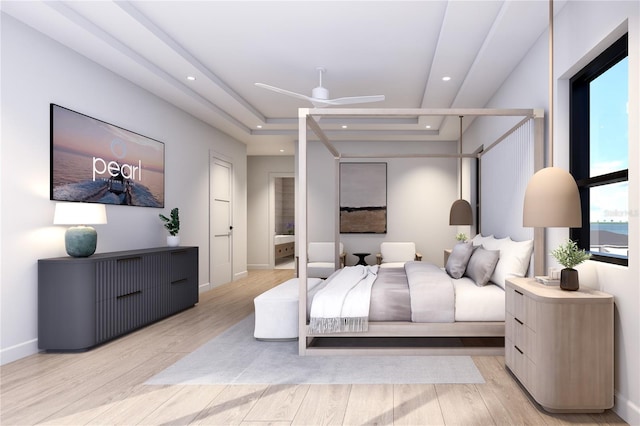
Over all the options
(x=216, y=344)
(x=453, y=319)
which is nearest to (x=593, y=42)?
(x=453, y=319)

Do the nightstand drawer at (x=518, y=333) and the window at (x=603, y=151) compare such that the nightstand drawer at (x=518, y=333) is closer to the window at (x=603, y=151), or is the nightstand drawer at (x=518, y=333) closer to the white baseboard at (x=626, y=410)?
the white baseboard at (x=626, y=410)

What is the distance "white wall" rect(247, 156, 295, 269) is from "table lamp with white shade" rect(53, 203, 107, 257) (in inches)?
237

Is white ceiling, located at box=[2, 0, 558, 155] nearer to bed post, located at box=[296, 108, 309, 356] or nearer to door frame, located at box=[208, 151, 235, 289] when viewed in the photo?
bed post, located at box=[296, 108, 309, 356]

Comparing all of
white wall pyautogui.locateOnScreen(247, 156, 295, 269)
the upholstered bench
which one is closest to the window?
the upholstered bench

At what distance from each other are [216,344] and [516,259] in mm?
2724

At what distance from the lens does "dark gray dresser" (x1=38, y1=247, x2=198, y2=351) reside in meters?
3.49

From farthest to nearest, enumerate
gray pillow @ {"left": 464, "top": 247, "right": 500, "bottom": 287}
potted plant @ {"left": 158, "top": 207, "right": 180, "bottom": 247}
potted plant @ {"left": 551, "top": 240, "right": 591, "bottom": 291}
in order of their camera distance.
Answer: potted plant @ {"left": 158, "top": 207, "right": 180, "bottom": 247}
gray pillow @ {"left": 464, "top": 247, "right": 500, "bottom": 287}
potted plant @ {"left": 551, "top": 240, "right": 591, "bottom": 291}

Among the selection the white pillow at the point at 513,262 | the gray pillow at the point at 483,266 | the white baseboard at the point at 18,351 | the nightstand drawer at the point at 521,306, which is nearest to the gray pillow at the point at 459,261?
the gray pillow at the point at 483,266

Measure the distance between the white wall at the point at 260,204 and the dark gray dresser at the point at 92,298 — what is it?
17.3ft

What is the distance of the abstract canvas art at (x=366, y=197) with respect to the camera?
25.8 feet

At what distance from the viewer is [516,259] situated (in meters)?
3.51

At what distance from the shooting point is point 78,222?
355 centimetres

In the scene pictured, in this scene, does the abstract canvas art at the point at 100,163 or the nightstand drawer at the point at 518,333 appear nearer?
the nightstand drawer at the point at 518,333

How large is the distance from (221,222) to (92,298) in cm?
383
